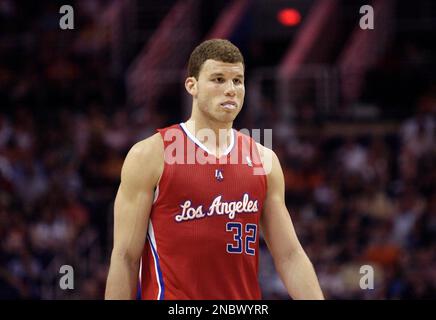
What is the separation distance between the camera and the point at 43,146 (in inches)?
555

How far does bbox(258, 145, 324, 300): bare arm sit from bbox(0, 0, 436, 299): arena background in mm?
4979

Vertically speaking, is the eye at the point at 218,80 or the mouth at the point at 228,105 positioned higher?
the eye at the point at 218,80

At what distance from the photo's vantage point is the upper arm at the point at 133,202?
5.30 meters

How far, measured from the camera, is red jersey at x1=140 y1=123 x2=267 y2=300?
5352 mm

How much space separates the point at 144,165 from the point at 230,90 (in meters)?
0.64

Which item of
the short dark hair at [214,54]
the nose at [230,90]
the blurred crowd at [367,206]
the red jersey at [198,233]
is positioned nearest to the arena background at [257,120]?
the blurred crowd at [367,206]

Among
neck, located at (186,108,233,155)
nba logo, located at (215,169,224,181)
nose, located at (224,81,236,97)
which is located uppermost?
nose, located at (224,81,236,97)

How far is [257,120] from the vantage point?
563 inches

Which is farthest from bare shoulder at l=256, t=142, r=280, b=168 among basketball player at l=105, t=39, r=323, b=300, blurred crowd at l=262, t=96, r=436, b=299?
blurred crowd at l=262, t=96, r=436, b=299

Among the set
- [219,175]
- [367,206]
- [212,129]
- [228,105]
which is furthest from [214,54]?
[367,206]

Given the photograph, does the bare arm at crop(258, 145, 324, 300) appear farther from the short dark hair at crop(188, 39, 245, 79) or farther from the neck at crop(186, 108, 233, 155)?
the short dark hair at crop(188, 39, 245, 79)

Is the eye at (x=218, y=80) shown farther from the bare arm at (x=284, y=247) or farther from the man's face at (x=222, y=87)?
the bare arm at (x=284, y=247)
